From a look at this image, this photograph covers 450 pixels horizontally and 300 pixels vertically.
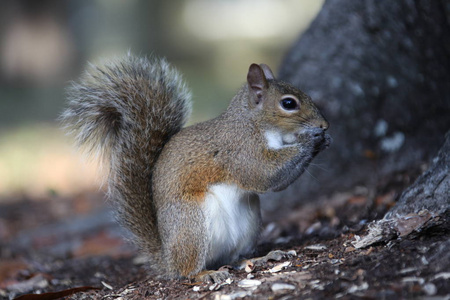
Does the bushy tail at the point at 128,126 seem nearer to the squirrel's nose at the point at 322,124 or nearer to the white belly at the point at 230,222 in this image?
the white belly at the point at 230,222

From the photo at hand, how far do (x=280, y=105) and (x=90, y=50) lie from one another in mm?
7953

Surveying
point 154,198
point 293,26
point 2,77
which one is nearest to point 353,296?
point 154,198

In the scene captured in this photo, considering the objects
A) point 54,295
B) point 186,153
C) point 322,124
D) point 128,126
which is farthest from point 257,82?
point 54,295

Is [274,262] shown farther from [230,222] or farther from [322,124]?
[322,124]

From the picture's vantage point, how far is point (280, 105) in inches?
105

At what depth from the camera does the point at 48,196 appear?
19.2ft

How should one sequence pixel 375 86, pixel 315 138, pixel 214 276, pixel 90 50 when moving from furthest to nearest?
pixel 90 50 < pixel 375 86 < pixel 315 138 < pixel 214 276

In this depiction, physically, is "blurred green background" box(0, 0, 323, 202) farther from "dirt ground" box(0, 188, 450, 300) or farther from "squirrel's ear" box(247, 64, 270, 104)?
"squirrel's ear" box(247, 64, 270, 104)

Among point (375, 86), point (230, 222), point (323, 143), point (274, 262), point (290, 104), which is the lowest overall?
point (274, 262)

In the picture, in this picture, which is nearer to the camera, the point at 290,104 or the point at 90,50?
the point at 290,104

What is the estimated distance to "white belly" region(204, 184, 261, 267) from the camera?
2523 mm

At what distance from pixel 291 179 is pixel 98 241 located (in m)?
2.15

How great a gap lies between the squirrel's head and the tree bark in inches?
40.2

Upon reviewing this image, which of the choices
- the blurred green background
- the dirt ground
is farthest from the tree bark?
the blurred green background
